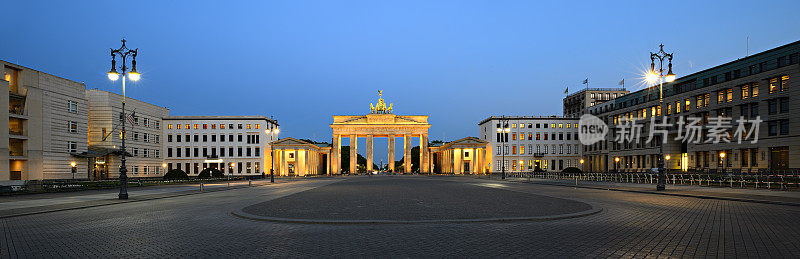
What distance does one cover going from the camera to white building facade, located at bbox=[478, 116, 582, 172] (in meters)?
113

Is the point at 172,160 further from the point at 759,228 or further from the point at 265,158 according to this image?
the point at 759,228

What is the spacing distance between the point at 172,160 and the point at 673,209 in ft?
349

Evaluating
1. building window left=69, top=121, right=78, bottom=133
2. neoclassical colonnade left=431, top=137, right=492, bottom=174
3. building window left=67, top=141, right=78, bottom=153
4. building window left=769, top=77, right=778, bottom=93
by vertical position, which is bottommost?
neoclassical colonnade left=431, top=137, right=492, bottom=174

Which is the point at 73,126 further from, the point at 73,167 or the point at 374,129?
the point at 374,129

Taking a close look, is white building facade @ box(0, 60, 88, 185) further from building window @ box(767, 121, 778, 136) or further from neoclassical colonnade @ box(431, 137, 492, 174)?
building window @ box(767, 121, 778, 136)

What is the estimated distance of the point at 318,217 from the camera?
14.1 m

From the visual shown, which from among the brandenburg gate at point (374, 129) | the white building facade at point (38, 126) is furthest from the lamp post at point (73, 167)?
the brandenburg gate at point (374, 129)

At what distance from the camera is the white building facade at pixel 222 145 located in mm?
102188

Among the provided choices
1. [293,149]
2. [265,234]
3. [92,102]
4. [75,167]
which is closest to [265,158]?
[293,149]

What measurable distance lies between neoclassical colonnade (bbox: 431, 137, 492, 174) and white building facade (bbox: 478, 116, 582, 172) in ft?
14.3

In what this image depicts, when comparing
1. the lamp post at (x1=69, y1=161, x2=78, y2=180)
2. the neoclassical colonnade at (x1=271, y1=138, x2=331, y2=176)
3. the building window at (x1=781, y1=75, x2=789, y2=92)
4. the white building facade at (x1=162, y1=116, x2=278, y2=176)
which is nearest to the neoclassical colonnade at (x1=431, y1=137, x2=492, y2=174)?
the neoclassical colonnade at (x1=271, y1=138, x2=331, y2=176)

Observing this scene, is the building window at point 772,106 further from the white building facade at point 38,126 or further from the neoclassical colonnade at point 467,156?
the white building facade at point 38,126

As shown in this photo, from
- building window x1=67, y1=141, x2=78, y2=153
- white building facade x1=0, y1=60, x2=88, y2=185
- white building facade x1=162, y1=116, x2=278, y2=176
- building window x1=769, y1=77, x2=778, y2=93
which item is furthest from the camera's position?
white building facade x1=162, y1=116, x2=278, y2=176

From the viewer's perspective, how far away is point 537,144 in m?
114
